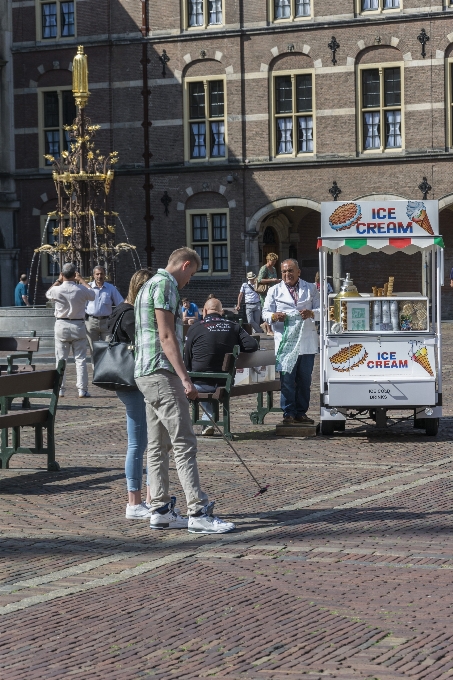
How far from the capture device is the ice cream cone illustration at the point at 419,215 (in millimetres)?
12734

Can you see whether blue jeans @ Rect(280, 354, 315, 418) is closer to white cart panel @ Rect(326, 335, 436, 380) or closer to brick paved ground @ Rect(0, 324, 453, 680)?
white cart panel @ Rect(326, 335, 436, 380)

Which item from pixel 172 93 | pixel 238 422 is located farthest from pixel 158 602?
pixel 172 93

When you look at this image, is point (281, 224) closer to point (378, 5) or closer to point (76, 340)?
point (378, 5)

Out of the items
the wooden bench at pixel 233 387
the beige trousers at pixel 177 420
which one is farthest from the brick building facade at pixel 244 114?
the beige trousers at pixel 177 420

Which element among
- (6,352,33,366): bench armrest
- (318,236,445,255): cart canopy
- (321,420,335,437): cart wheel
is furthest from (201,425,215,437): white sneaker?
(6,352,33,366): bench armrest

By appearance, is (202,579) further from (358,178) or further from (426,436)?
(358,178)

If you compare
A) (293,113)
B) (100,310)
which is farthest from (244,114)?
(100,310)

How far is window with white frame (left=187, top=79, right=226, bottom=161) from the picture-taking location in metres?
37.1

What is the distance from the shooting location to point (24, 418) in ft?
34.9

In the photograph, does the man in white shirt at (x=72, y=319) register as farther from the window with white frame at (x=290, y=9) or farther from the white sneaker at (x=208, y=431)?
the window with white frame at (x=290, y=9)

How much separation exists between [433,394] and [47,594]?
664 centimetres

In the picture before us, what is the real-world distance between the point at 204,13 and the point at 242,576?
104ft

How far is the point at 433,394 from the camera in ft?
40.9

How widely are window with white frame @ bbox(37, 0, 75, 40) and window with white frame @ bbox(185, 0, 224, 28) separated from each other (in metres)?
3.83
